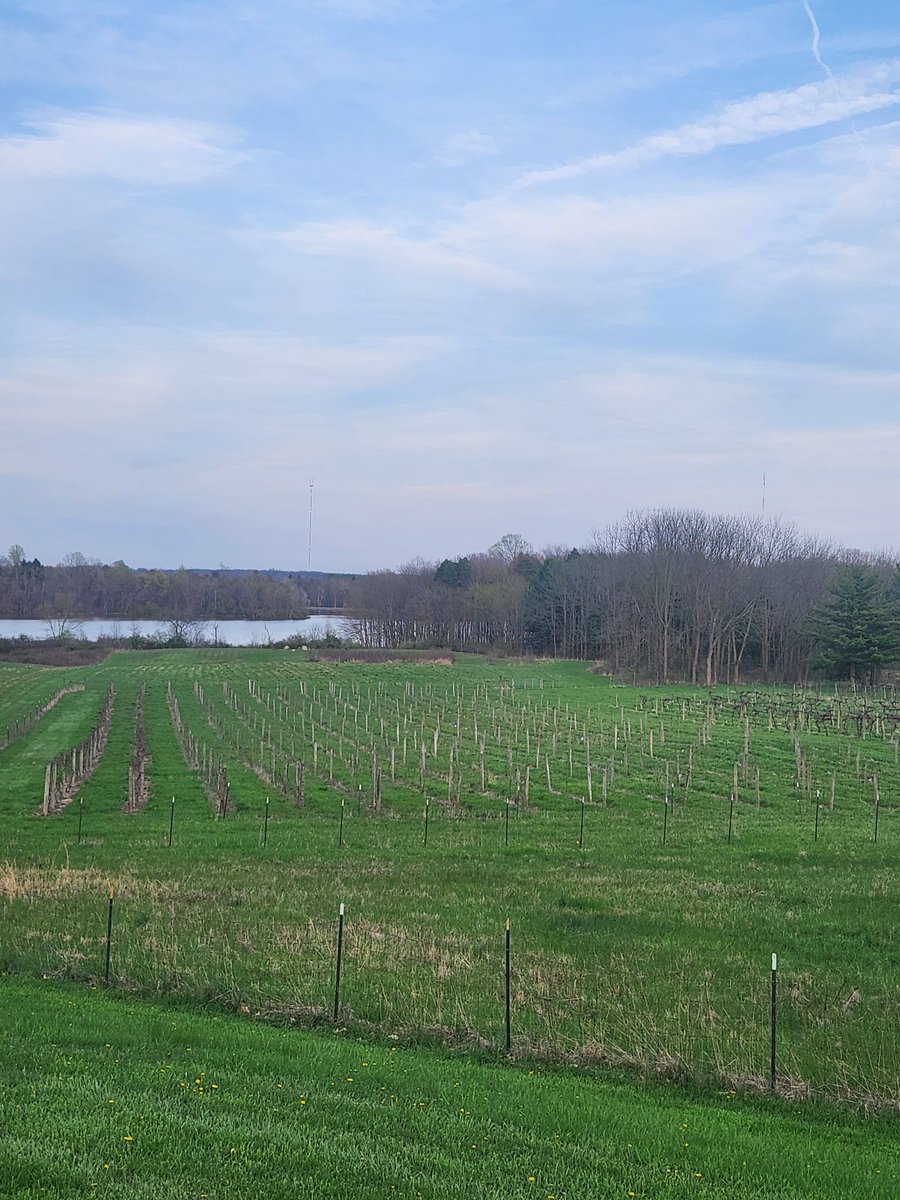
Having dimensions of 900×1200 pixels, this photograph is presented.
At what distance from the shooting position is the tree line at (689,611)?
7275 centimetres

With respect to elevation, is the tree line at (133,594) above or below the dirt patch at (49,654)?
above

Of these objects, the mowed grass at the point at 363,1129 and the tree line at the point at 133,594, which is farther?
the tree line at the point at 133,594

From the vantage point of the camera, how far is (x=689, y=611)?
8538 cm

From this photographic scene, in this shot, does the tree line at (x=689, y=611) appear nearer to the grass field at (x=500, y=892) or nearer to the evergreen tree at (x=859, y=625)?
the evergreen tree at (x=859, y=625)

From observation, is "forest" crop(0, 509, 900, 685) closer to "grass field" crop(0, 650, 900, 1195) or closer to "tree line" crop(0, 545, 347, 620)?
"tree line" crop(0, 545, 347, 620)

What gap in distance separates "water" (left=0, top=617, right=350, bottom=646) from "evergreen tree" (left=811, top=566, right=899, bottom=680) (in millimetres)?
56659

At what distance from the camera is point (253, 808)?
1017 inches

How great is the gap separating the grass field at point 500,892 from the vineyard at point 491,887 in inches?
2.3

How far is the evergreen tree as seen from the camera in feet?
231

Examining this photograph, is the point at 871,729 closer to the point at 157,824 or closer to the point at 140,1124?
the point at 157,824

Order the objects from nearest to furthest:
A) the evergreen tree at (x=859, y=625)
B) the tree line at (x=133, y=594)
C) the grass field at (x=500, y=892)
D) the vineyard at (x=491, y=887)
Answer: the grass field at (x=500, y=892), the vineyard at (x=491, y=887), the evergreen tree at (x=859, y=625), the tree line at (x=133, y=594)

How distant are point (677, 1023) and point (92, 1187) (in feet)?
21.1

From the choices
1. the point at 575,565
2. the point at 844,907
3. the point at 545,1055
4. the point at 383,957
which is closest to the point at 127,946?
the point at 383,957

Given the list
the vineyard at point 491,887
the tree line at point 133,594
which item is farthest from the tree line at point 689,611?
the tree line at point 133,594
